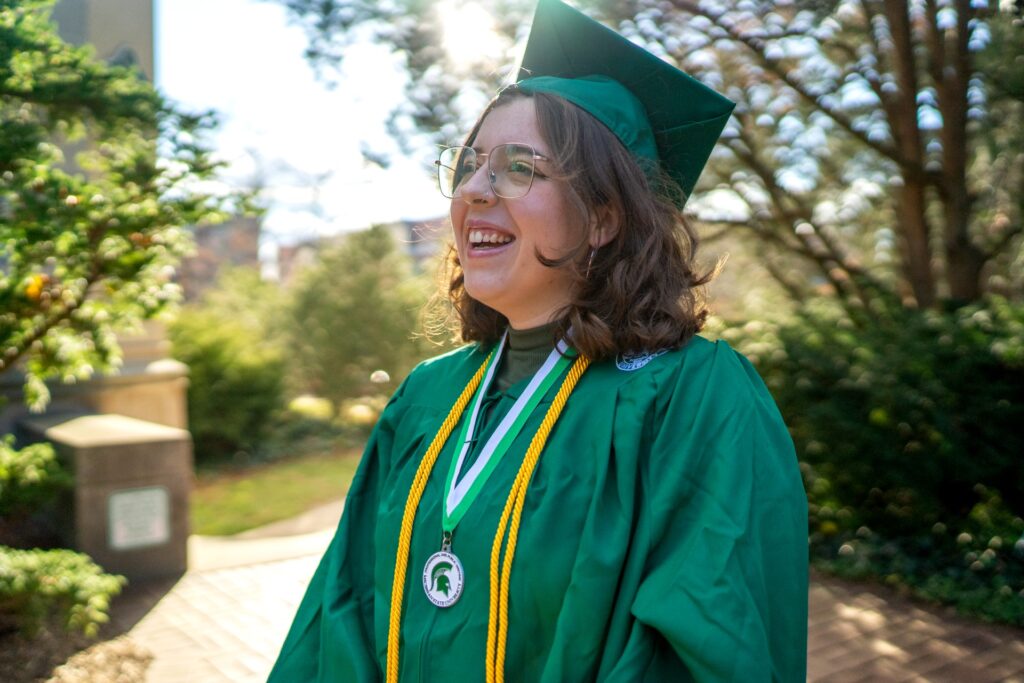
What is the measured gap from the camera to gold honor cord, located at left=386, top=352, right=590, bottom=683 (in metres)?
1.65

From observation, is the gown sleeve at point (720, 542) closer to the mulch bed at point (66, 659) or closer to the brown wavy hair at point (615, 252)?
the brown wavy hair at point (615, 252)

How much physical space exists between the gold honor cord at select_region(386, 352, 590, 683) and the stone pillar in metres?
4.70

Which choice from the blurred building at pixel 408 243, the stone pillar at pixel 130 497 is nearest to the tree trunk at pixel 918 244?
the blurred building at pixel 408 243

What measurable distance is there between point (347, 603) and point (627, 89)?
126 centimetres

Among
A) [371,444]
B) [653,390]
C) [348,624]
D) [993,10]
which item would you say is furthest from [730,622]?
[993,10]

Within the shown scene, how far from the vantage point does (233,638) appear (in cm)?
498

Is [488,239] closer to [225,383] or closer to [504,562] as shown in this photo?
[504,562]

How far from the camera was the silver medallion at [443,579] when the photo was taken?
175 centimetres

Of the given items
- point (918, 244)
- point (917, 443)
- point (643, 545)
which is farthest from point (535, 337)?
point (918, 244)

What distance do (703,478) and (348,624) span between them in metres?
0.86

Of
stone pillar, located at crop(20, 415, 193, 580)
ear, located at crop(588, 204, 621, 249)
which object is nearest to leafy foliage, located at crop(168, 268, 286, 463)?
stone pillar, located at crop(20, 415, 193, 580)

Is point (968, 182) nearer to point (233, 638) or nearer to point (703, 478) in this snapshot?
point (233, 638)

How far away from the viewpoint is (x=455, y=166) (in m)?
2.11

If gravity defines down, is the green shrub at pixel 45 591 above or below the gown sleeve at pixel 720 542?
below
